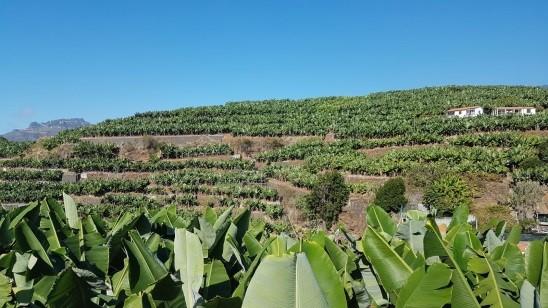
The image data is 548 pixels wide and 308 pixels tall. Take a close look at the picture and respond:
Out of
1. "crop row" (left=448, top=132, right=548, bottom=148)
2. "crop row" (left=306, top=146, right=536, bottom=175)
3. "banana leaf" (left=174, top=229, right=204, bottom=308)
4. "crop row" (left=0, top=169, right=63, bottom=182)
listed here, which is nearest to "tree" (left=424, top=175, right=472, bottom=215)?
"crop row" (left=306, top=146, right=536, bottom=175)

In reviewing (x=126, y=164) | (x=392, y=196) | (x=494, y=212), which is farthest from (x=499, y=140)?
(x=126, y=164)

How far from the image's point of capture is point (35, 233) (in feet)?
7.00

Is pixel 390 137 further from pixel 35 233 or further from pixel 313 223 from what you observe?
pixel 35 233

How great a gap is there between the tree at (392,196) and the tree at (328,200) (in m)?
1.89

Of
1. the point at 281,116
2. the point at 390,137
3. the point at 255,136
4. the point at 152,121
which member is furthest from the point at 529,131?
the point at 152,121

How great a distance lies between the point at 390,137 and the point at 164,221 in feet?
112

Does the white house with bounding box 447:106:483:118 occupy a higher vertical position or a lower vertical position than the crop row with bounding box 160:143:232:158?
higher

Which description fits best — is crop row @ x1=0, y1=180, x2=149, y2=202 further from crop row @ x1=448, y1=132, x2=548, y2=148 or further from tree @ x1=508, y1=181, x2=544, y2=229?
tree @ x1=508, y1=181, x2=544, y2=229

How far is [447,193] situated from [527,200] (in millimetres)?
3307

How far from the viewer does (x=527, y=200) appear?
21875 millimetres

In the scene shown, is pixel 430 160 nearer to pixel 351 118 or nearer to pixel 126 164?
pixel 351 118

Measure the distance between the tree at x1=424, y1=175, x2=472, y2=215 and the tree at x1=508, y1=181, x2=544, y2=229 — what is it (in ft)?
6.63

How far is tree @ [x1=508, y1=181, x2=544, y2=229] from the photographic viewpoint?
21875mm

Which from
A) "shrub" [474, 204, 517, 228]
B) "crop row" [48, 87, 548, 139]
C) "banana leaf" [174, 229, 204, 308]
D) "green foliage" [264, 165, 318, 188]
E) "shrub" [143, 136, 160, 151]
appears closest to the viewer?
"banana leaf" [174, 229, 204, 308]
